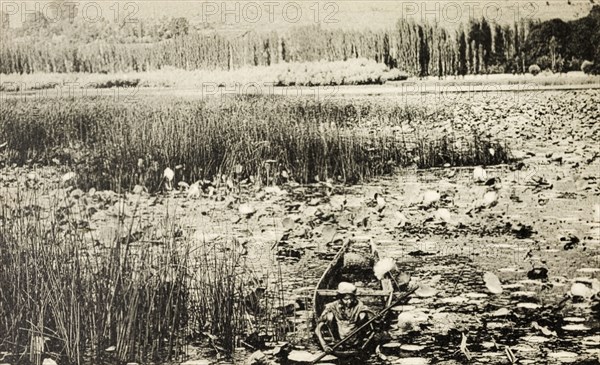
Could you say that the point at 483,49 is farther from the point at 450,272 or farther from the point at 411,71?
the point at 450,272

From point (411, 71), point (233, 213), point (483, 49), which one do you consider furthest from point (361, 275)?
point (483, 49)

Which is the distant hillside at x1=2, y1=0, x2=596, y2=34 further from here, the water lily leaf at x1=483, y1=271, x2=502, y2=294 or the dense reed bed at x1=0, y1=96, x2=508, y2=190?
the water lily leaf at x1=483, y1=271, x2=502, y2=294

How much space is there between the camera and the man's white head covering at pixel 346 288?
271 centimetres

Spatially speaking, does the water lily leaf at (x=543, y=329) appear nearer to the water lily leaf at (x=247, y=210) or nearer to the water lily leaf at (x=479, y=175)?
the water lily leaf at (x=479, y=175)

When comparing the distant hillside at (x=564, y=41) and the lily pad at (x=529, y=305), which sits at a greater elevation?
the distant hillside at (x=564, y=41)

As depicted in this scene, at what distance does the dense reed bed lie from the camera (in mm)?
2850

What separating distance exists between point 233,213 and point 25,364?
34.9 inches

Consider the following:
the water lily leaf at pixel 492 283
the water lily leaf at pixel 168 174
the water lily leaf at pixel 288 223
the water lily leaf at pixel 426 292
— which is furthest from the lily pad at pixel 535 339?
the water lily leaf at pixel 168 174

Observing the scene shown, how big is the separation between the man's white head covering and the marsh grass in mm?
324

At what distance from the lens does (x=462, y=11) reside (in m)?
2.88

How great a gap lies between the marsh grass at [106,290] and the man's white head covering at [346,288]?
0.32 m

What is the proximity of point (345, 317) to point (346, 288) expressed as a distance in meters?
0.10

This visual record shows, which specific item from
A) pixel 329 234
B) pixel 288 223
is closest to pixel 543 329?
pixel 329 234

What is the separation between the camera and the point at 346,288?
2.72 meters
